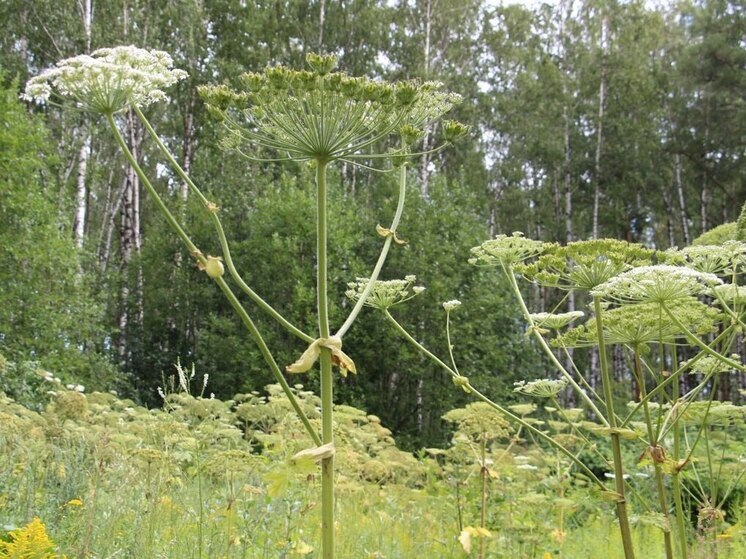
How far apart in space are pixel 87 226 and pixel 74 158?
674 centimetres

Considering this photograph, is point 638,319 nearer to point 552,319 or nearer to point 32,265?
point 552,319

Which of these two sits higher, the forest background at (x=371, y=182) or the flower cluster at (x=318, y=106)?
the forest background at (x=371, y=182)

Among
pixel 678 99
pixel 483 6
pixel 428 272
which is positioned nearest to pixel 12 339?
pixel 428 272

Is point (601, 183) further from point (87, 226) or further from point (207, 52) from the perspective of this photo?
point (87, 226)

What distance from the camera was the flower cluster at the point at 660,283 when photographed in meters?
2.12

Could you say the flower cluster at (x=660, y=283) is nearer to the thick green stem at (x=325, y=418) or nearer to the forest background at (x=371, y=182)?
the thick green stem at (x=325, y=418)

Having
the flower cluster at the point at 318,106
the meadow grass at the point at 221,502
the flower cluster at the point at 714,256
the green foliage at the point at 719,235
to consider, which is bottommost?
the meadow grass at the point at 221,502

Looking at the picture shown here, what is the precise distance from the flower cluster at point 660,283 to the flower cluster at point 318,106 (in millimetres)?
790

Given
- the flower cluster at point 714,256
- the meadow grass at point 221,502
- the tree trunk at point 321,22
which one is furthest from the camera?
the tree trunk at point 321,22

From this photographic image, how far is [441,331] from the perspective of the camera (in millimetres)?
15984

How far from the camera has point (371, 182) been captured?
72.5 feet

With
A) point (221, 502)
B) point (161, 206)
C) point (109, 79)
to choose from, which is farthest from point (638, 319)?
point (221, 502)

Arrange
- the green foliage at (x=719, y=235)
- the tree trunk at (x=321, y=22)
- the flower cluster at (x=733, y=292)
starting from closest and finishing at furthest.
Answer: the flower cluster at (x=733, y=292)
the green foliage at (x=719, y=235)
the tree trunk at (x=321, y=22)

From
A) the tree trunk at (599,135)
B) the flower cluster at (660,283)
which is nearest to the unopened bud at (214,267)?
the flower cluster at (660,283)
